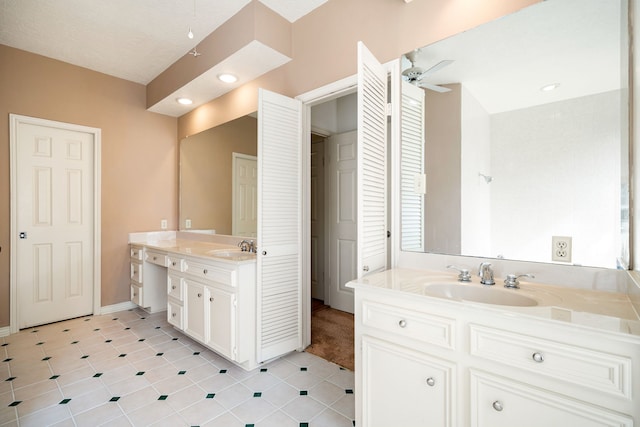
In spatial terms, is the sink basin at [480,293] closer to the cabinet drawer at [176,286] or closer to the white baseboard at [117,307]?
the cabinet drawer at [176,286]

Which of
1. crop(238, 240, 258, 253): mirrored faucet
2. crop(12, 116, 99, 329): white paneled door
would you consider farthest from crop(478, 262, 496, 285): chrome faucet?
crop(12, 116, 99, 329): white paneled door

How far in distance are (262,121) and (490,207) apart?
162 cm

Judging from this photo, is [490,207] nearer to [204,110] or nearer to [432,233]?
[432,233]

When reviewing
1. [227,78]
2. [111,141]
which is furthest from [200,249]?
[111,141]

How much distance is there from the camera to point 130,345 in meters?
2.70

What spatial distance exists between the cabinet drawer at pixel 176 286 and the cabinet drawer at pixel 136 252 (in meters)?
0.85

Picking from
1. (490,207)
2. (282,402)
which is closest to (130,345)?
(282,402)

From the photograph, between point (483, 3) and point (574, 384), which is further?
point (483, 3)

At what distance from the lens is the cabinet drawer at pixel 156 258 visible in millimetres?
3018

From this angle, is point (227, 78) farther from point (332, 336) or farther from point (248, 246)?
point (332, 336)

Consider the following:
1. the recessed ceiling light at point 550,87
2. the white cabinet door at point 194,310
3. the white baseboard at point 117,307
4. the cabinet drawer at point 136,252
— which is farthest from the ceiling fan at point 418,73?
the white baseboard at point 117,307

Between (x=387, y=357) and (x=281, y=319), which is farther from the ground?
(x=387, y=357)

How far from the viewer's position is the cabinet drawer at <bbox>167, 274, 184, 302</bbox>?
8.90 feet

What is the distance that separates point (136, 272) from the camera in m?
3.53
